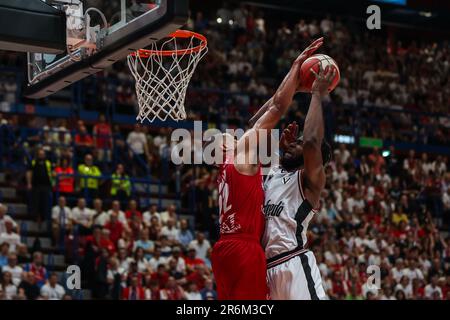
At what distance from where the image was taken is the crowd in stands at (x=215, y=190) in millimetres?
14383

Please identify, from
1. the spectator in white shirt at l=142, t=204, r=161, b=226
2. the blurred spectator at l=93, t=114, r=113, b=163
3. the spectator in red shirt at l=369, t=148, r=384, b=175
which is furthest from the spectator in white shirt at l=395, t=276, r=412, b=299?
the blurred spectator at l=93, t=114, r=113, b=163

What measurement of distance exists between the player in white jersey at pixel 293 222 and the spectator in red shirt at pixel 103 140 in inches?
412

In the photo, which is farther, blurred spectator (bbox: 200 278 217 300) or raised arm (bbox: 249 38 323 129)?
blurred spectator (bbox: 200 278 217 300)

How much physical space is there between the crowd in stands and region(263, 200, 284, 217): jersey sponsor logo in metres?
7.27

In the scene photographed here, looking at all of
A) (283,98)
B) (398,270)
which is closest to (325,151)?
(283,98)

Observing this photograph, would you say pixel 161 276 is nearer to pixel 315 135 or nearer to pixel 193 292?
pixel 193 292

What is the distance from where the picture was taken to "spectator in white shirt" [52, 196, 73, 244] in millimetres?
14938

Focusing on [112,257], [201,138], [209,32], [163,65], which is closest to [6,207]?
[112,257]

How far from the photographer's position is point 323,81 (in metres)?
6.24

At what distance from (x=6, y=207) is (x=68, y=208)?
981 mm

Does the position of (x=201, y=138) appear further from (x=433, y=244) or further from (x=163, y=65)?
(x=163, y=65)

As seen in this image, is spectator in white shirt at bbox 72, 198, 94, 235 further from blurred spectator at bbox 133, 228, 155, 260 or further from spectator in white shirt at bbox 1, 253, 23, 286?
spectator in white shirt at bbox 1, 253, 23, 286

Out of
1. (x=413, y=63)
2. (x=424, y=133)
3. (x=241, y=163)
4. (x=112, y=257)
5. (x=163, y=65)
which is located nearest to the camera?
(x=241, y=163)

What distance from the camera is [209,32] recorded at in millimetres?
21734
